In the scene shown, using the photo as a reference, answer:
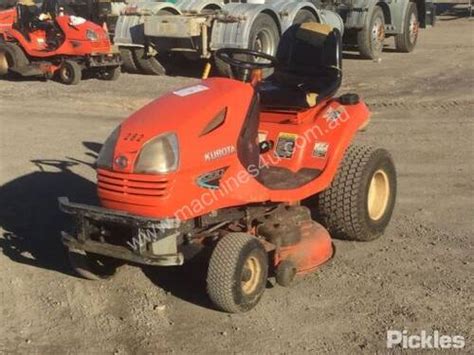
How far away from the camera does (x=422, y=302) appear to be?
4.41 metres

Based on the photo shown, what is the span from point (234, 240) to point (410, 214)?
2.31m

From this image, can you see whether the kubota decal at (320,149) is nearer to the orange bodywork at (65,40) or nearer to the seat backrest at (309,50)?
the seat backrest at (309,50)

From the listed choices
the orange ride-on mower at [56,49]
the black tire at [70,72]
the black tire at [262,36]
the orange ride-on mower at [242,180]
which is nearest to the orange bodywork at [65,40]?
the orange ride-on mower at [56,49]

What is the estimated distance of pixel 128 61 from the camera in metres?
13.6

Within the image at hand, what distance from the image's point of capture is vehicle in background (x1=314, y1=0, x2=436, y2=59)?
15.1m

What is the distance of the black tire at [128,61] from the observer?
13.5m

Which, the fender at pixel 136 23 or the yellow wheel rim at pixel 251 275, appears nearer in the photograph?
the yellow wheel rim at pixel 251 275

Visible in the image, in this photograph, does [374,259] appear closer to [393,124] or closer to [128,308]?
[128,308]

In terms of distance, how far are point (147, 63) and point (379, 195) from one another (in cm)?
864

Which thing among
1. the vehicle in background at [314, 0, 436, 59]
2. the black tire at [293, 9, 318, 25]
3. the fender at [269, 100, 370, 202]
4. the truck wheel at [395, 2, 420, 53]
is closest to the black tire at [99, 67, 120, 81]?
the black tire at [293, 9, 318, 25]

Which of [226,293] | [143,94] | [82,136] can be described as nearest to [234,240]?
[226,293]

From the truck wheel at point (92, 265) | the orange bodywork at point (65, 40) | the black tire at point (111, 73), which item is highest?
the orange bodywork at point (65, 40)

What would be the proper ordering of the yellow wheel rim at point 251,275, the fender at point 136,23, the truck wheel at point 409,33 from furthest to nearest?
the truck wheel at point 409,33 → the fender at point 136,23 → the yellow wheel rim at point 251,275

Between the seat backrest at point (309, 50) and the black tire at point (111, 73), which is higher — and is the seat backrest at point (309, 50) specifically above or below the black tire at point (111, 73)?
above
